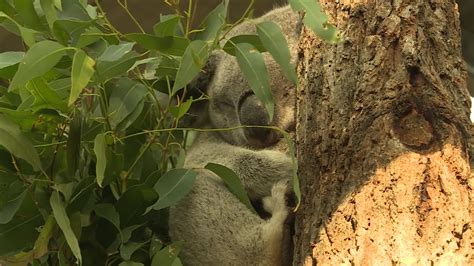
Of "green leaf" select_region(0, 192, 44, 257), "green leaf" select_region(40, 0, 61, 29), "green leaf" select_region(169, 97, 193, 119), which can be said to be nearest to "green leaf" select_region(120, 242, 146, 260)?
"green leaf" select_region(0, 192, 44, 257)

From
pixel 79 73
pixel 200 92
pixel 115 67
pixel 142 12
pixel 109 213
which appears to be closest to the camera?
pixel 79 73

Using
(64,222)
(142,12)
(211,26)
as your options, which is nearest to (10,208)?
(64,222)

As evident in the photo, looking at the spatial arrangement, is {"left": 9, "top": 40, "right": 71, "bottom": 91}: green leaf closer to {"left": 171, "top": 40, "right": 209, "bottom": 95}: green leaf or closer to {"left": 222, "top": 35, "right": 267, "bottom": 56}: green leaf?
{"left": 171, "top": 40, "right": 209, "bottom": 95}: green leaf

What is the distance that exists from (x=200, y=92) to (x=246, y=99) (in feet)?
0.76

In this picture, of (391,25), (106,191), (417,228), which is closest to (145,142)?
(106,191)

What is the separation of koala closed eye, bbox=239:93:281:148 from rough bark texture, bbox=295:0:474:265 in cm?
46

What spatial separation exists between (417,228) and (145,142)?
875 mm

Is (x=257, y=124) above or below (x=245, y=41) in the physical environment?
below

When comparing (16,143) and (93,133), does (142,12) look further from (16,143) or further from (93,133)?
(16,143)

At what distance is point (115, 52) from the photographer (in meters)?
1.76

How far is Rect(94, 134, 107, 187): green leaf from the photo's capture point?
161cm

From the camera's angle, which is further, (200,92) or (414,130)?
(200,92)

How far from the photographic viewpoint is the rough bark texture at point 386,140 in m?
1.48

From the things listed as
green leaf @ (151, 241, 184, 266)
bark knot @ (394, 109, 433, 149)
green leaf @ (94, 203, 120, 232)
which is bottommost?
green leaf @ (151, 241, 184, 266)
